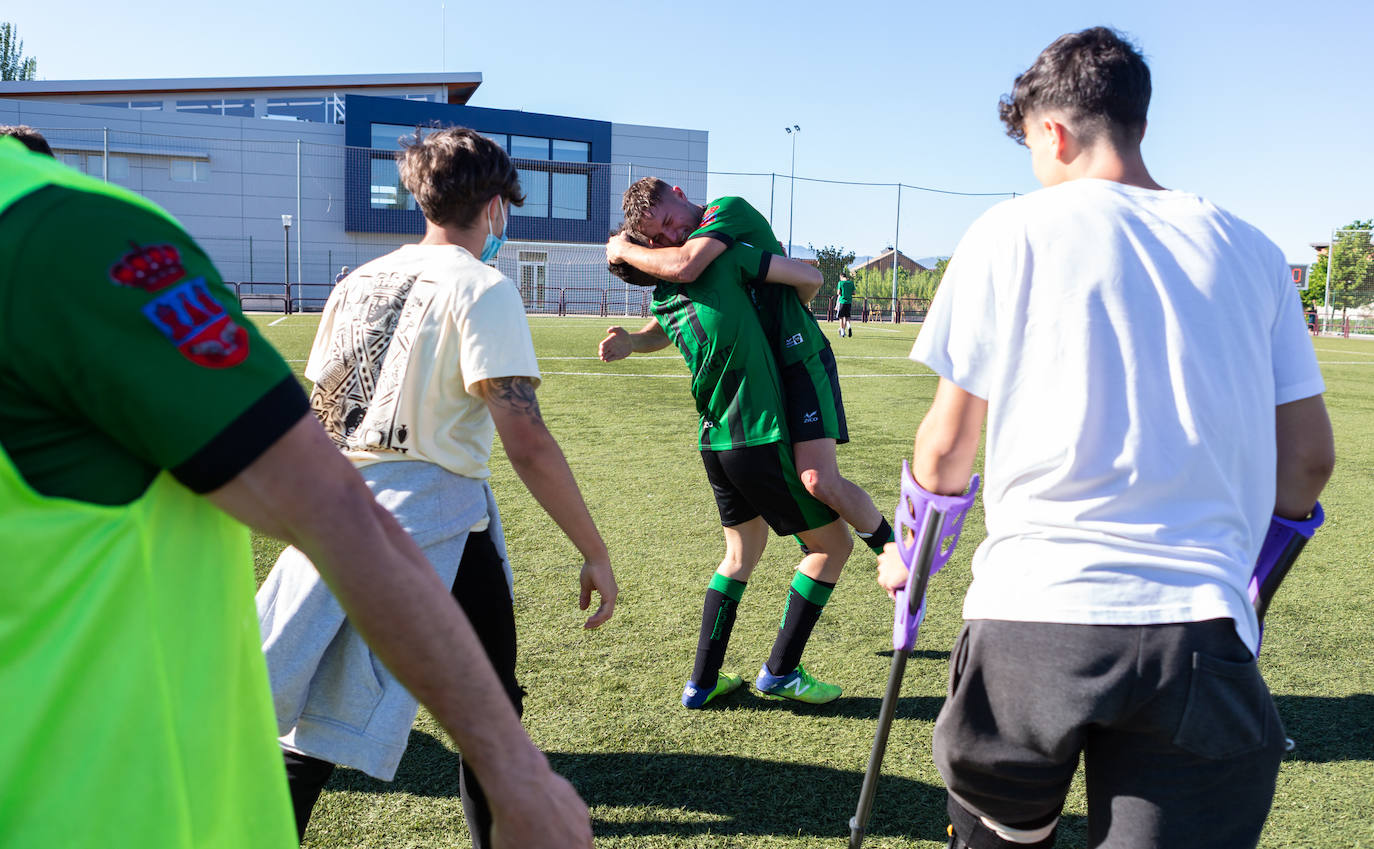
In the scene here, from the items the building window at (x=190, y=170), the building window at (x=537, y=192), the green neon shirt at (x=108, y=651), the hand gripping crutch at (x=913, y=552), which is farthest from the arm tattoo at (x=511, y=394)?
the building window at (x=190, y=170)

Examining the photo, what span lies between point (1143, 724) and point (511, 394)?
4.70 ft

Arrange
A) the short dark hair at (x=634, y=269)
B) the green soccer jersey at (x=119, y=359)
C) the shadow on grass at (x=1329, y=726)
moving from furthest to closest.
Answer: the short dark hair at (x=634, y=269) < the shadow on grass at (x=1329, y=726) < the green soccer jersey at (x=119, y=359)

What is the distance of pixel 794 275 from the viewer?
3.62 m

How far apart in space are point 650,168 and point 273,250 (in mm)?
16940

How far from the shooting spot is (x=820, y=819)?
3.03m

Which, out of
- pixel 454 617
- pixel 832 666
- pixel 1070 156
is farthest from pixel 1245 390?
pixel 832 666

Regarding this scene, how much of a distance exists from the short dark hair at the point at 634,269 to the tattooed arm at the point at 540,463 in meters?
1.51

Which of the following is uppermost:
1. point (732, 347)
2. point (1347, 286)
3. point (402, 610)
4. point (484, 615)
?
point (1347, 286)

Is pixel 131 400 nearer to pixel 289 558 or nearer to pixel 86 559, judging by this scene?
pixel 86 559

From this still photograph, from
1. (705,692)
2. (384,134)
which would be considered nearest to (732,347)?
Result: (705,692)

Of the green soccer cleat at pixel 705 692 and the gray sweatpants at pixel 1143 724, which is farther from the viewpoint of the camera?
the green soccer cleat at pixel 705 692

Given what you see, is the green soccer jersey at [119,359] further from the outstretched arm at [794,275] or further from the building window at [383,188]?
the building window at [383,188]

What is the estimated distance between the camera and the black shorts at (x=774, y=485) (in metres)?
3.62

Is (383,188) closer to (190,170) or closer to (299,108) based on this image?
(190,170)
